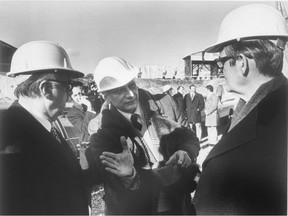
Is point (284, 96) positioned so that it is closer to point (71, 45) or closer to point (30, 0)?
point (71, 45)

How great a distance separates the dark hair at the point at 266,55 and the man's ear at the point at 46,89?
1265 millimetres

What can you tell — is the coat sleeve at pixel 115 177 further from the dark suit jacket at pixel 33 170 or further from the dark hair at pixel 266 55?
the dark hair at pixel 266 55

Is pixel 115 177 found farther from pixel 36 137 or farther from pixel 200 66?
pixel 200 66

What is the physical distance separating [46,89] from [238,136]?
1271 mm

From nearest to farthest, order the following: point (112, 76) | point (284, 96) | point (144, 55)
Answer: point (284, 96), point (112, 76), point (144, 55)

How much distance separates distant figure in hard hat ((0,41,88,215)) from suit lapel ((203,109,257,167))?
938mm

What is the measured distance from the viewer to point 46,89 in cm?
213

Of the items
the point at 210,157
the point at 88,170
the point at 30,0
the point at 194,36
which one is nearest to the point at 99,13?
the point at 30,0

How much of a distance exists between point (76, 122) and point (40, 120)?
257mm

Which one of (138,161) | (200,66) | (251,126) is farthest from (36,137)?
(251,126)

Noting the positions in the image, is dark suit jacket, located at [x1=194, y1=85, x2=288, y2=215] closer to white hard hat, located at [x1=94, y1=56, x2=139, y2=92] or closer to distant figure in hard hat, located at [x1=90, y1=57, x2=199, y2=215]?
distant figure in hard hat, located at [x1=90, y1=57, x2=199, y2=215]

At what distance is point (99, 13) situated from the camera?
7.79 ft

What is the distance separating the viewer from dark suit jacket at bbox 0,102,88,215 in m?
2.07

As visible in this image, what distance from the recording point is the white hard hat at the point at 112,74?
223 centimetres
